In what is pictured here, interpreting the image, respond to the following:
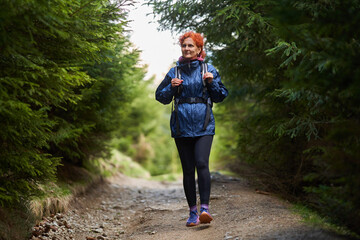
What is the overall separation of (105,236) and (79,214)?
1331 millimetres

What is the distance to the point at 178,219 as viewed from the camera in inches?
216

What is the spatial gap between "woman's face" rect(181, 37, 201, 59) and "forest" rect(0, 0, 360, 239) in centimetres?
83

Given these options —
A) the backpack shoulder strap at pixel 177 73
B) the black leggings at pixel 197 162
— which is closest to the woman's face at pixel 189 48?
the backpack shoulder strap at pixel 177 73

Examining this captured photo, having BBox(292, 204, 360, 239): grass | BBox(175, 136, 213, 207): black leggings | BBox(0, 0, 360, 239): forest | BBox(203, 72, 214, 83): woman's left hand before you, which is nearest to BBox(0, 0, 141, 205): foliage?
BBox(0, 0, 360, 239): forest

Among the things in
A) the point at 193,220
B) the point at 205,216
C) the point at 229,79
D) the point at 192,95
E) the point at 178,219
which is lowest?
the point at 178,219

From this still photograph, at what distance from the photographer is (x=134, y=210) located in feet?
23.5

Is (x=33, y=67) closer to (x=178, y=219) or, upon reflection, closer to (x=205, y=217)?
(x=205, y=217)

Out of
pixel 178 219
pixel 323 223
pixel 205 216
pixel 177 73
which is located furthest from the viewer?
pixel 178 219

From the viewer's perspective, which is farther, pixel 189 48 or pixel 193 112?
pixel 189 48

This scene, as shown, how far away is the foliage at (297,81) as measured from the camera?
2.72m

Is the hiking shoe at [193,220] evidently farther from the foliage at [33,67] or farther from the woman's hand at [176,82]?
the foliage at [33,67]

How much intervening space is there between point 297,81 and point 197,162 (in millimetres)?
1878

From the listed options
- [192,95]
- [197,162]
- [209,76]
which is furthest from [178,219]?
[209,76]

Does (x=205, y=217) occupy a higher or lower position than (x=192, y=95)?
lower
